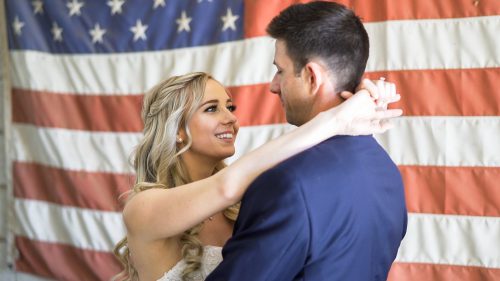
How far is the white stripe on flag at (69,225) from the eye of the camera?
340 centimetres

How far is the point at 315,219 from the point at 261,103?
1722 mm

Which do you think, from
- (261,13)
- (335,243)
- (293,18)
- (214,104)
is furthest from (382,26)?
(335,243)

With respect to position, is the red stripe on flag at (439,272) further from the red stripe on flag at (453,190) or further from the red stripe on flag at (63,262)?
the red stripe on flag at (63,262)

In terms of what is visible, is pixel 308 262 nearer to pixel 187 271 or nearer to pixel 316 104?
pixel 316 104

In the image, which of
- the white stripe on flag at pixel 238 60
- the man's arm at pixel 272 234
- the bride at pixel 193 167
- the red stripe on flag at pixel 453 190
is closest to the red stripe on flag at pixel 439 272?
the red stripe on flag at pixel 453 190

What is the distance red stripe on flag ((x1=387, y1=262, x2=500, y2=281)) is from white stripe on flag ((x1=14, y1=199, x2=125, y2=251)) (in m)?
1.50

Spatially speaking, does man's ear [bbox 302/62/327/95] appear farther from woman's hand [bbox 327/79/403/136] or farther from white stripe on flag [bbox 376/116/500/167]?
white stripe on flag [bbox 376/116/500/167]

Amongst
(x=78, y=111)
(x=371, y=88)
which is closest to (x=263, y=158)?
(x=371, y=88)

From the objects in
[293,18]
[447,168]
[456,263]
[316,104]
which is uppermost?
[293,18]

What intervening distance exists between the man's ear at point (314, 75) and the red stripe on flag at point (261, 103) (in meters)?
1.25

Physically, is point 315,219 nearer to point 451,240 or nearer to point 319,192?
point 319,192

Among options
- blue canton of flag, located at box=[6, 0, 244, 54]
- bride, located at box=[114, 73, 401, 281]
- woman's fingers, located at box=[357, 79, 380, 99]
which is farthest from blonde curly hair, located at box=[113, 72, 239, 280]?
blue canton of flag, located at box=[6, 0, 244, 54]

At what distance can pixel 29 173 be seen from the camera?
3676 millimetres

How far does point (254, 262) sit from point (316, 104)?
0.40 m
